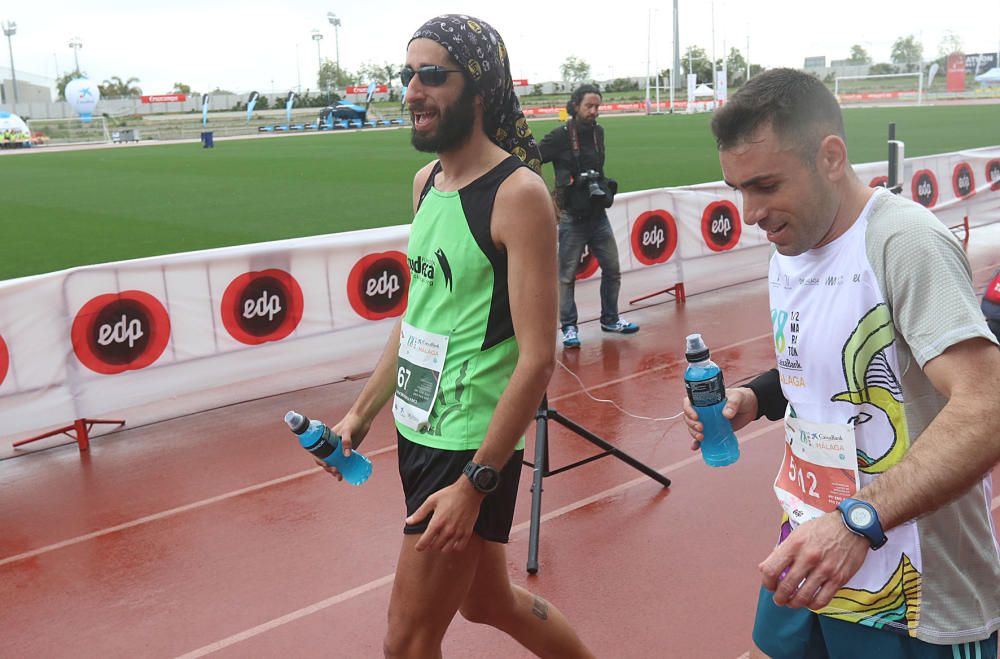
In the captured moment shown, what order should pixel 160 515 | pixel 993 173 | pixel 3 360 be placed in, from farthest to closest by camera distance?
1. pixel 993 173
2. pixel 3 360
3. pixel 160 515

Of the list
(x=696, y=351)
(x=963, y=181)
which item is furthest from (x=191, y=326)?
(x=963, y=181)

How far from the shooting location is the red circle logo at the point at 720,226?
11461mm

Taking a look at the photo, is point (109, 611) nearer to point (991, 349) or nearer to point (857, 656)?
point (857, 656)

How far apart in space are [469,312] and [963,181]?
14587mm

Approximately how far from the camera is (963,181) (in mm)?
15094

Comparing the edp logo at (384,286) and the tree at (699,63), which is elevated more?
the tree at (699,63)

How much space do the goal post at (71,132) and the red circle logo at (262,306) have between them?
59933mm

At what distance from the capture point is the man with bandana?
2.52 metres

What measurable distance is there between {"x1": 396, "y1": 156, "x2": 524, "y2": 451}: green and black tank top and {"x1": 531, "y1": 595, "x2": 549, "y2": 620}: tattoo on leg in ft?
2.24

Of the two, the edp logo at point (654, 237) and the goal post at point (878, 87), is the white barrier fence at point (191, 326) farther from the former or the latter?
the goal post at point (878, 87)

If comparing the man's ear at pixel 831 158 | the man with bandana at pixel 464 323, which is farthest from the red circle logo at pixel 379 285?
the man's ear at pixel 831 158

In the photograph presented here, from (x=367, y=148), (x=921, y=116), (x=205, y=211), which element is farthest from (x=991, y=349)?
(x=921, y=116)

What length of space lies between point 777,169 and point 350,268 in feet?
22.3

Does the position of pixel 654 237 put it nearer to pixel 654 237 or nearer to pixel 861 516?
pixel 654 237
